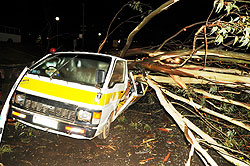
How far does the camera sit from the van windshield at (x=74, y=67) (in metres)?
3.81

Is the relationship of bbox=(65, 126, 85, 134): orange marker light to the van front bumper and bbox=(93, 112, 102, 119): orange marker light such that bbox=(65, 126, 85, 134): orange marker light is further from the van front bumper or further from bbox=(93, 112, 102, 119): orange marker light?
bbox=(93, 112, 102, 119): orange marker light

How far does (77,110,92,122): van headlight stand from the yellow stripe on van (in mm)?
181

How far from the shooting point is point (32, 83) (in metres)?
3.30

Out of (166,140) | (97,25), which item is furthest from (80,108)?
(97,25)

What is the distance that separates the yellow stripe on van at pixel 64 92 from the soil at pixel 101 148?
114cm

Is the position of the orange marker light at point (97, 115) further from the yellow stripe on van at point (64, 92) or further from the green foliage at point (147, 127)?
the green foliage at point (147, 127)

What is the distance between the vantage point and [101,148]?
11.9 feet

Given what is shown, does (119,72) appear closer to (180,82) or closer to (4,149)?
(180,82)

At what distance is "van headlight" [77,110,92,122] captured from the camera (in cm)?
294

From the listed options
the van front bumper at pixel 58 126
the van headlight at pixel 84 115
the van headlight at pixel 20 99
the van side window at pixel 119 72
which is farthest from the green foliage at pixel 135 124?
the van headlight at pixel 20 99

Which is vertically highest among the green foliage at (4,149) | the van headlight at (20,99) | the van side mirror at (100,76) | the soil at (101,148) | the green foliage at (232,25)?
the green foliage at (232,25)

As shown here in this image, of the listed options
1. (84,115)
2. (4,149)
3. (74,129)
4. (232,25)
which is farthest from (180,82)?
(4,149)

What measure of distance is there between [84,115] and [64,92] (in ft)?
1.89

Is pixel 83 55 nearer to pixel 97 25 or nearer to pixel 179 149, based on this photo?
pixel 179 149
